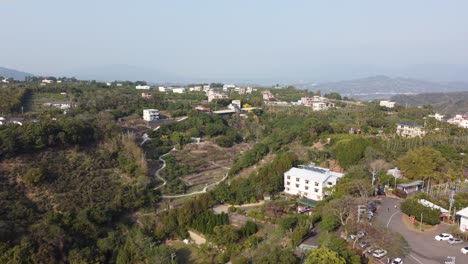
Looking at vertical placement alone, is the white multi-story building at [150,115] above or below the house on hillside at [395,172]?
above

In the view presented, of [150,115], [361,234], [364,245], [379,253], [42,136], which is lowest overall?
[379,253]

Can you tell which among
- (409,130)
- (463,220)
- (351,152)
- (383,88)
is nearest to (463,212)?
(463,220)

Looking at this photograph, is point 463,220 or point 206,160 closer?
point 463,220

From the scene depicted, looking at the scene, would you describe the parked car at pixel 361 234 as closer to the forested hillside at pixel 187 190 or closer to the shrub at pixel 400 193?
the forested hillside at pixel 187 190

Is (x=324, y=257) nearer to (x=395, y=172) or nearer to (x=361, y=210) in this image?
(x=361, y=210)

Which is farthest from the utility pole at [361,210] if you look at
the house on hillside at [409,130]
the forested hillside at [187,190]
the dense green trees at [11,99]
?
the dense green trees at [11,99]

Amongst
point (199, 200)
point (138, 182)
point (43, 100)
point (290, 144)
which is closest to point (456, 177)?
point (290, 144)

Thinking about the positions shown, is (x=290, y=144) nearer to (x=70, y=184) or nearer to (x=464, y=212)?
(x=464, y=212)

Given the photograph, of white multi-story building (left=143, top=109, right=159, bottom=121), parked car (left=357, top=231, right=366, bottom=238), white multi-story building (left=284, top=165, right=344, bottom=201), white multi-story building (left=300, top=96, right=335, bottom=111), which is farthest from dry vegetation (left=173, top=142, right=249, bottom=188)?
white multi-story building (left=300, top=96, right=335, bottom=111)
